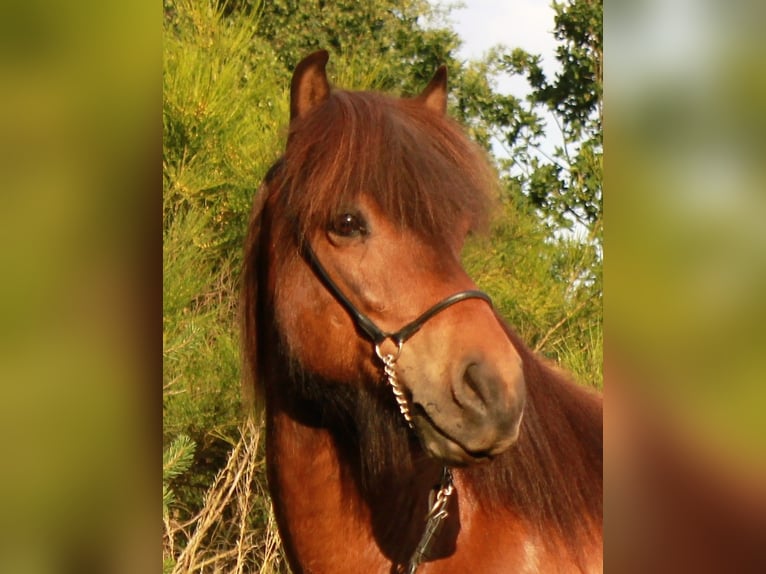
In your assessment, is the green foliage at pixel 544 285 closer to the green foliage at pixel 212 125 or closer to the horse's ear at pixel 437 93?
the green foliage at pixel 212 125

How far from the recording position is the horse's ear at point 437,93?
231cm

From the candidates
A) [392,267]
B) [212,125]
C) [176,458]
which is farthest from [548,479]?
[212,125]

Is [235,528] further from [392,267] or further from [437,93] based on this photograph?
[392,267]

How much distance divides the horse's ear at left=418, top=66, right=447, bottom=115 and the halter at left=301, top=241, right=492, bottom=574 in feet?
2.34

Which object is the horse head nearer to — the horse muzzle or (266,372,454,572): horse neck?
the horse muzzle

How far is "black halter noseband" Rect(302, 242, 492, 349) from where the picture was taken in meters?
1.70

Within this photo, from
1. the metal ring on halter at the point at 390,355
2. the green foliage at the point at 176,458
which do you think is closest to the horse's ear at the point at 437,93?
the metal ring on halter at the point at 390,355

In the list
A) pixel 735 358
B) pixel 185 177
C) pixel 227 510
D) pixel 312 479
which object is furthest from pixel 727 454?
pixel 227 510

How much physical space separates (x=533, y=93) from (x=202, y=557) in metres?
3.96

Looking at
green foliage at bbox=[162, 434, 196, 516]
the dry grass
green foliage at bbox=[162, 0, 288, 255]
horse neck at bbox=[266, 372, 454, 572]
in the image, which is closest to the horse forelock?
horse neck at bbox=[266, 372, 454, 572]

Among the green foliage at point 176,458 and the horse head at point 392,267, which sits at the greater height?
the horse head at point 392,267

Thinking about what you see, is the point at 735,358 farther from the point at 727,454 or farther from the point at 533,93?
the point at 533,93

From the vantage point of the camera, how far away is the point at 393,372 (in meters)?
1.75

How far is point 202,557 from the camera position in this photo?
452 cm
